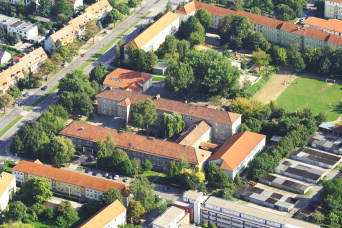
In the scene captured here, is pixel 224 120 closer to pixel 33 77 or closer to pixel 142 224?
pixel 142 224

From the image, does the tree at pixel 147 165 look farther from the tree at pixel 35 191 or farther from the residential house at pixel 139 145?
the tree at pixel 35 191

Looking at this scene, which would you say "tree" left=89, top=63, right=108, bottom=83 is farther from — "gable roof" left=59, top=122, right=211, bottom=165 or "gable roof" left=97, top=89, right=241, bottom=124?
"gable roof" left=59, top=122, right=211, bottom=165

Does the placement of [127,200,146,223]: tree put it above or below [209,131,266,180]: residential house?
below

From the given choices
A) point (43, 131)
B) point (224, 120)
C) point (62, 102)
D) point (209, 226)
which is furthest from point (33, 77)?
point (209, 226)

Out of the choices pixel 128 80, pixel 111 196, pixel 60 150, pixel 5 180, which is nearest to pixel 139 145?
pixel 60 150

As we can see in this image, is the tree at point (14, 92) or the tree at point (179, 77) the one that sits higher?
the tree at point (179, 77)

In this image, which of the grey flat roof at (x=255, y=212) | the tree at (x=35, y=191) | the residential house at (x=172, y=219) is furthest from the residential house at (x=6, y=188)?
the grey flat roof at (x=255, y=212)

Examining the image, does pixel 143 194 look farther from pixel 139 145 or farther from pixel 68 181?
pixel 139 145

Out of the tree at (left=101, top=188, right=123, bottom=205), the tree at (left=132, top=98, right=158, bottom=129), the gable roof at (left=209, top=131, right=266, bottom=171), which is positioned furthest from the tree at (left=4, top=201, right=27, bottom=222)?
the gable roof at (left=209, top=131, right=266, bottom=171)
